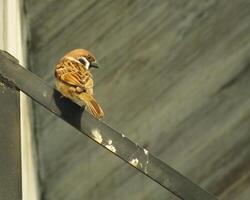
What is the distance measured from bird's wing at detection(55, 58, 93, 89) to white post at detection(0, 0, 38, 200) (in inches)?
56.0

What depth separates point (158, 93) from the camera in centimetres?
421

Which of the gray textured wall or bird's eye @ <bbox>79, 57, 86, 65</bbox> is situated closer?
bird's eye @ <bbox>79, 57, 86, 65</bbox>

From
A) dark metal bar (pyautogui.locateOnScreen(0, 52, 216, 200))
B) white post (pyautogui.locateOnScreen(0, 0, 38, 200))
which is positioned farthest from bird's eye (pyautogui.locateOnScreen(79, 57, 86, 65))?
white post (pyautogui.locateOnScreen(0, 0, 38, 200))

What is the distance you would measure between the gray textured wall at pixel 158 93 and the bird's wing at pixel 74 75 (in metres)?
1.23

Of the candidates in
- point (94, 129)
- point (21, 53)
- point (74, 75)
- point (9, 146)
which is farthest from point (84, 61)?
point (21, 53)

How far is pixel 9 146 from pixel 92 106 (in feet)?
2.12

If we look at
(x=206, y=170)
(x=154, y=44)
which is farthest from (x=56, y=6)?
(x=206, y=170)

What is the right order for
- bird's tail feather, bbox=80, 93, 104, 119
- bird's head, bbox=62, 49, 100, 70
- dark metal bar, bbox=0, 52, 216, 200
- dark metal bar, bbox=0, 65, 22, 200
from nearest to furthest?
dark metal bar, bbox=0, 65, 22, 200 → dark metal bar, bbox=0, 52, 216, 200 → bird's tail feather, bbox=80, 93, 104, 119 → bird's head, bbox=62, 49, 100, 70

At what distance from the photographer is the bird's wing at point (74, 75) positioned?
2.86 meters

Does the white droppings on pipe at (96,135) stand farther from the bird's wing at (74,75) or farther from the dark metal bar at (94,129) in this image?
the bird's wing at (74,75)

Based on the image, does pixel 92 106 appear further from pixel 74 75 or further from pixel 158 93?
pixel 158 93

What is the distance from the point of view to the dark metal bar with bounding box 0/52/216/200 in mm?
2287

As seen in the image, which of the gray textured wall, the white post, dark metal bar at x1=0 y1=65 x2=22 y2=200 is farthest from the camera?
the white post

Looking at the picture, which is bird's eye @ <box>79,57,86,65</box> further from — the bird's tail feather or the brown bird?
the bird's tail feather
